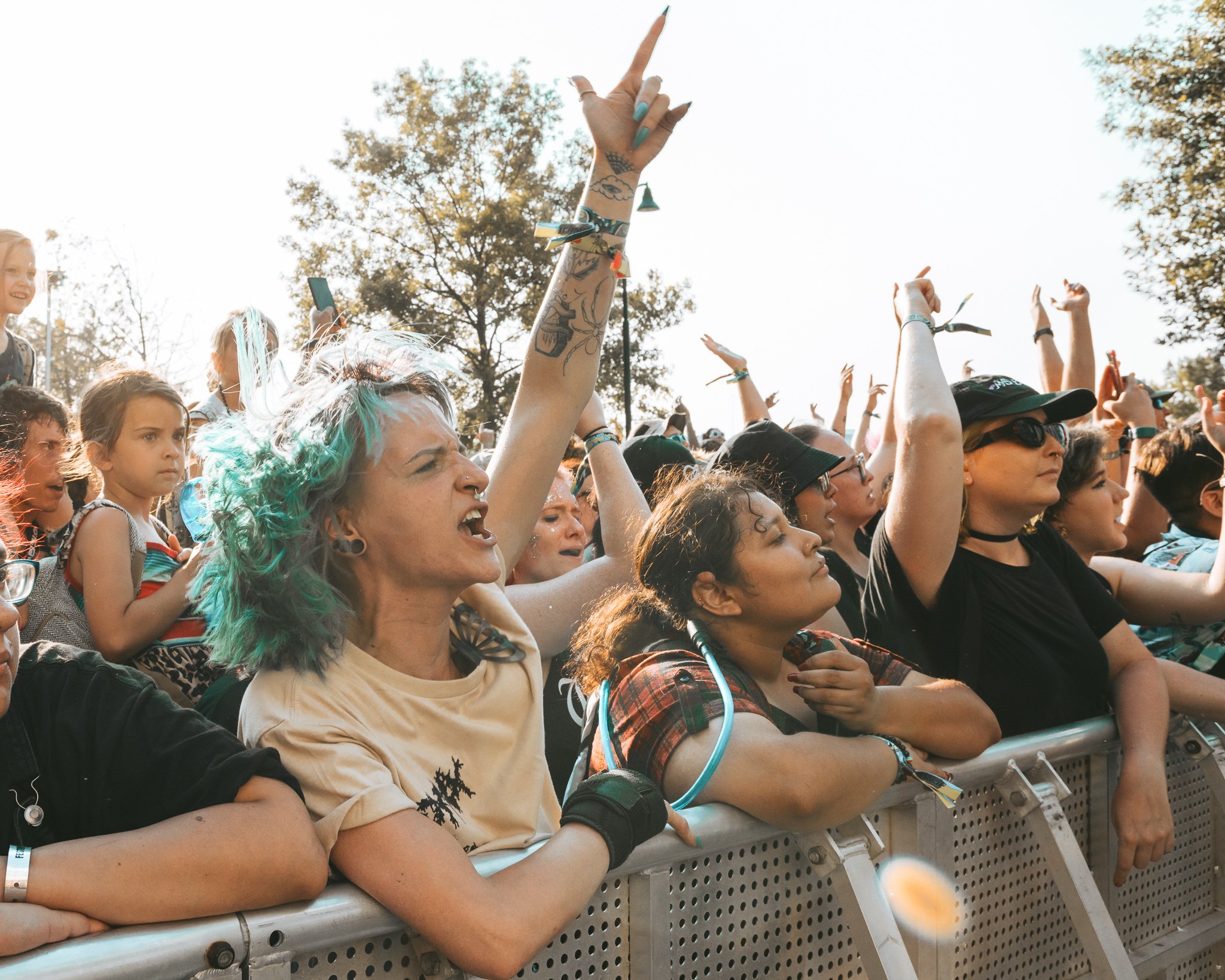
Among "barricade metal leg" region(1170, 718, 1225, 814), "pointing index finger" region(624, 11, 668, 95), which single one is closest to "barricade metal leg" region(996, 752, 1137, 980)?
"barricade metal leg" region(1170, 718, 1225, 814)

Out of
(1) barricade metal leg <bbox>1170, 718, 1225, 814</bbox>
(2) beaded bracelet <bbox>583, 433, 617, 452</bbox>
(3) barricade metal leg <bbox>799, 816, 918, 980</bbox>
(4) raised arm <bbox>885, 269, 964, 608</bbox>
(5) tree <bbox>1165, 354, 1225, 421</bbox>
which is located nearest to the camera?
(3) barricade metal leg <bbox>799, 816, 918, 980</bbox>

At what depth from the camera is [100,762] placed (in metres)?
1.55

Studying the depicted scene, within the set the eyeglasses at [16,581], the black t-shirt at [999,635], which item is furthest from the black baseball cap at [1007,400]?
the eyeglasses at [16,581]

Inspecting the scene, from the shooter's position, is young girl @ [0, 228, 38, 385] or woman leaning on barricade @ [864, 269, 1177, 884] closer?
woman leaning on barricade @ [864, 269, 1177, 884]

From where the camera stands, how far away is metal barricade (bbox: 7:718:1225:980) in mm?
1423

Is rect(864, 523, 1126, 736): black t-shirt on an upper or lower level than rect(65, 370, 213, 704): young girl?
lower

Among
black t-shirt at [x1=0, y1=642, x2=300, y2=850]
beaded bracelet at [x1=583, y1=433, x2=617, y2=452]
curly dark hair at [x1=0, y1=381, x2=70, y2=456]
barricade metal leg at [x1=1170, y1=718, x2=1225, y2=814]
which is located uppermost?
curly dark hair at [x1=0, y1=381, x2=70, y2=456]

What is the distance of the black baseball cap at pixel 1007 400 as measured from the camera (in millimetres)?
3088

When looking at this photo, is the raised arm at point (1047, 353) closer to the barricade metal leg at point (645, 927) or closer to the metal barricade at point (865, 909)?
the metal barricade at point (865, 909)

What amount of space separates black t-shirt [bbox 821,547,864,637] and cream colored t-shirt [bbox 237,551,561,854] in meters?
1.74

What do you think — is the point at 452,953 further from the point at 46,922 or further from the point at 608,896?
the point at 46,922

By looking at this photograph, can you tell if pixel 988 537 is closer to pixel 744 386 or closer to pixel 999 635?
pixel 999 635

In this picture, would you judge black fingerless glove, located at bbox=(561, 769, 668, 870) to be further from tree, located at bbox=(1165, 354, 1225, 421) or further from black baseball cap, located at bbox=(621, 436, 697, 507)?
tree, located at bbox=(1165, 354, 1225, 421)

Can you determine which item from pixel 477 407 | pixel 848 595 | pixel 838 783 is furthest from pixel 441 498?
pixel 477 407
